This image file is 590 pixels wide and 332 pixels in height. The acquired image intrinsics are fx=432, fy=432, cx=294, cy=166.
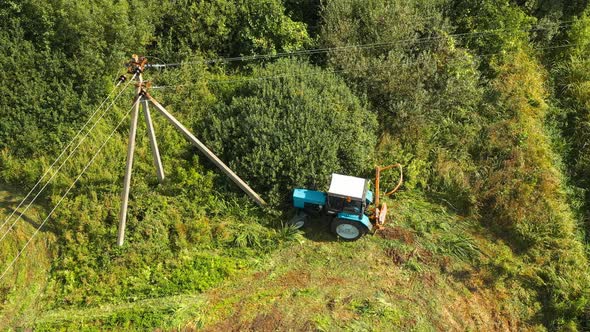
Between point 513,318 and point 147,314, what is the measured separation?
6.91 metres

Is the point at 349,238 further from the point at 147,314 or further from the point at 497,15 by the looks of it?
the point at 497,15

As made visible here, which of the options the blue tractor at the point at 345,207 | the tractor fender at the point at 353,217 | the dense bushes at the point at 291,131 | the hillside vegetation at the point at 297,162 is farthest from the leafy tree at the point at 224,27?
the tractor fender at the point at 353,217

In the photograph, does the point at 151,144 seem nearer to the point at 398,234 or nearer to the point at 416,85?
the point at 398,234

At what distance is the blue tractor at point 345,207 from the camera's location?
8.62m

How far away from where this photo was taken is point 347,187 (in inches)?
343

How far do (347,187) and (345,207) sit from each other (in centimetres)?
40

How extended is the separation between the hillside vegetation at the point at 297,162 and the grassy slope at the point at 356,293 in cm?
4

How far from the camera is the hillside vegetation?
8352 millimetres

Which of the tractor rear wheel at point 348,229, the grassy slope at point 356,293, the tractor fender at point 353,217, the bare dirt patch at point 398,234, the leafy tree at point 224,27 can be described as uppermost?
the leafy tree at point 224,27

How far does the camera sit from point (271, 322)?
779 cm

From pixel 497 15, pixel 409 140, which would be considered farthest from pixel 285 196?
pixel 497 15

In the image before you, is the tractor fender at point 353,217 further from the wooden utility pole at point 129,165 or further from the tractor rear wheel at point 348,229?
the wooden utility pole at point 129,165

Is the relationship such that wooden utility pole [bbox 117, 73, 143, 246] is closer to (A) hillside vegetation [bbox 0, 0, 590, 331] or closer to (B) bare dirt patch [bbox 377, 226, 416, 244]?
(A) hillside vegetation [bbox 0, 0, 590, 331]

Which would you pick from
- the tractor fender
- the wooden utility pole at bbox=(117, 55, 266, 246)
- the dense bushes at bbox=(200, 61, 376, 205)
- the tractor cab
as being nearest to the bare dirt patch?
the tractor fender
